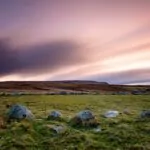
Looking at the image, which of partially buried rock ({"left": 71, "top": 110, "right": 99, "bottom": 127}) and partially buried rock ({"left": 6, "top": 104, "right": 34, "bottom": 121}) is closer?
partially buried rock ({"left": 71, "top": 110, "right": 99, "bottom": 127})

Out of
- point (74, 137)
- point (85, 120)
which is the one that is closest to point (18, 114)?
point (85, 120)

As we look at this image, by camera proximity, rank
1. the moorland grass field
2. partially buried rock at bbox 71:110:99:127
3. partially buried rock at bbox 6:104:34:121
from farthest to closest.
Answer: partially buried rock at bbox 6:104:34:121
partially buried rock at bbox 71:110:99:127
the moorland grass field

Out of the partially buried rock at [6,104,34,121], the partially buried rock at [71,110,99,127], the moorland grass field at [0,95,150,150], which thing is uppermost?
the partially buried rock at [6,104,34,121]

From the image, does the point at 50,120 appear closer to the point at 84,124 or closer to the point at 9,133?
the point at 84,124

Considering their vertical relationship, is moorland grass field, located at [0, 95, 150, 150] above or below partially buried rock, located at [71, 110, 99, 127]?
below

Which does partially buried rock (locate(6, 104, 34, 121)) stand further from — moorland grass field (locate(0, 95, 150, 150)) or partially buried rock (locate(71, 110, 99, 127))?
partially buried rock (locate(71, 110, 99, 127))

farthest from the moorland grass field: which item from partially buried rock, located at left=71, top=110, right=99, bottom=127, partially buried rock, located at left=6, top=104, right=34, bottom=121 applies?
partially buried rock, located at left=6, top=104, right=34, bottom=121

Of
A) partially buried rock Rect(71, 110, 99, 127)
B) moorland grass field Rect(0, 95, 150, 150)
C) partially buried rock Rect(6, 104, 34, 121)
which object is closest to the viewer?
moorland grass field Rect(0, 95, 150, 150)

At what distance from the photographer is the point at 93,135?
21562mm

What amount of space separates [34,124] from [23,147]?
14.1ft

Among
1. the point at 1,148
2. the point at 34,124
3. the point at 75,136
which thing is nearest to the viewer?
the point at 1,148

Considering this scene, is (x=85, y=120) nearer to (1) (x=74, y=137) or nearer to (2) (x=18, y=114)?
(1) (x=74, y=137)

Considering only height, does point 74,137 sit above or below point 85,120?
below

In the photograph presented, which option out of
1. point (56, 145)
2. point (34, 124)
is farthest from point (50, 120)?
point (56, 145)
